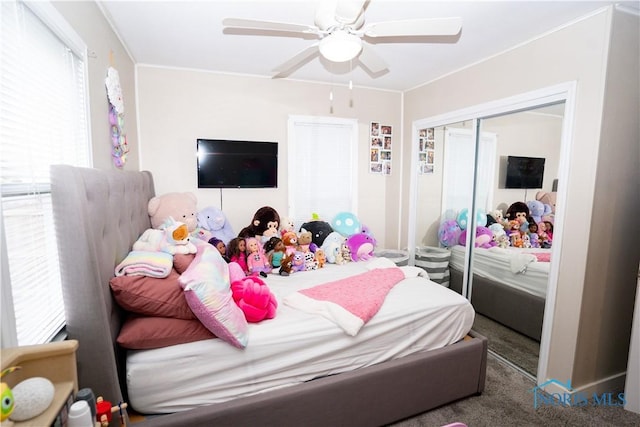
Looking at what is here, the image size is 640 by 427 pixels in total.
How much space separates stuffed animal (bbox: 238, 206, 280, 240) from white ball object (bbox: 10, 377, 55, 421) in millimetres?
2046

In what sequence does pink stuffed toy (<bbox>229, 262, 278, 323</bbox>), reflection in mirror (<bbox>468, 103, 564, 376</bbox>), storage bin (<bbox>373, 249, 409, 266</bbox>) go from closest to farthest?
pink stuffed toy (<bbox>229, 262, 278, 323</bbox>) → reflection in mirror (<bbox>468, 103, 564, 376</bbox>) → storage bin (<bbox>373, 249, 409, 266</bbox>)

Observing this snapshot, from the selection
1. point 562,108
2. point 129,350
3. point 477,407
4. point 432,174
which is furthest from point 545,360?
point 129,350

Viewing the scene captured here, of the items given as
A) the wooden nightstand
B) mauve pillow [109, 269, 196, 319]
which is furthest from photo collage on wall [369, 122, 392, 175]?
the wooden nightstand

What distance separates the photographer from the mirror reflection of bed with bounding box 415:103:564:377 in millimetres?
2293

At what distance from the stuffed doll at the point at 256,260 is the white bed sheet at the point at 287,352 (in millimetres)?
453

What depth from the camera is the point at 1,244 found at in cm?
93

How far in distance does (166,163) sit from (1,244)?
6.97 ft

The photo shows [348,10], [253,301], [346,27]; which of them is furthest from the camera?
[253,301]

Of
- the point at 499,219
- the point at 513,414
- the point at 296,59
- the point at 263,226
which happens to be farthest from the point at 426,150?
the point at 513,414

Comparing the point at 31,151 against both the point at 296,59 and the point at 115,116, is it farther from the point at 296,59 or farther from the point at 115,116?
the point at 296,59

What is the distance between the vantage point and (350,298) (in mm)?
1927

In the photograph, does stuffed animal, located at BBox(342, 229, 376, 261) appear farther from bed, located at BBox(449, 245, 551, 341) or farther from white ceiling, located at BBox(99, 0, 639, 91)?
white ceiling, located at BBox(99, 0, 639, 91)

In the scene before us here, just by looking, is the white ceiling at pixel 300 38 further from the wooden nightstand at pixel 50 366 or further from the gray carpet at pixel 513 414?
the gray carpet at pixel 513 414

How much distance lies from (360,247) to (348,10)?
210cm
